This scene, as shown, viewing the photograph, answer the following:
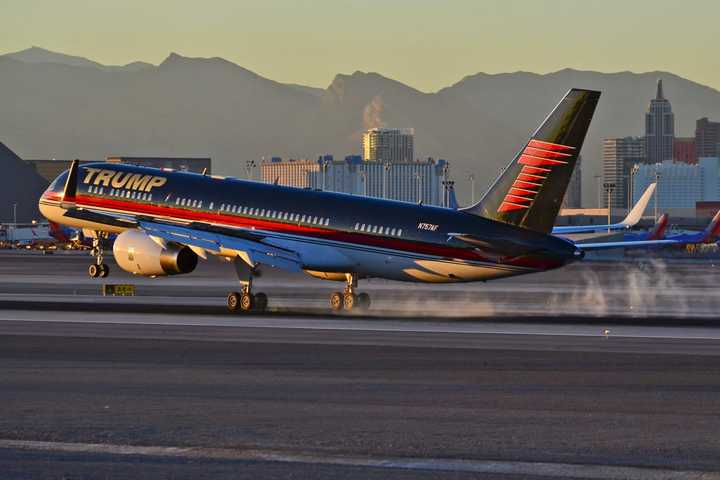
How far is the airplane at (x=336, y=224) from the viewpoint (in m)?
49.2

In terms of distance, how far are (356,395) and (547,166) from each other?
23.7 meters

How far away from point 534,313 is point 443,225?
16.6ft

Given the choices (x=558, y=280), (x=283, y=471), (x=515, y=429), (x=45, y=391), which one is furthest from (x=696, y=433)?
(x=558, y=280)

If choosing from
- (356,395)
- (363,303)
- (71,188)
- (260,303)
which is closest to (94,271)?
(71,188)

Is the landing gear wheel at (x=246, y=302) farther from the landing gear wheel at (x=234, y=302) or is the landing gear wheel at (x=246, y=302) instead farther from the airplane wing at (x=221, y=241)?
the airplane wing at (x=221, y=241)

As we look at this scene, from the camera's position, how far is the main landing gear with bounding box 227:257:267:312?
5269 centimetres

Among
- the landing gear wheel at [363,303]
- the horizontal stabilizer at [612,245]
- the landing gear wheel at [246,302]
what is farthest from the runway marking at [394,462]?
the landing gear wheel at [363,303]

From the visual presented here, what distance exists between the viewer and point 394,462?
765 inches

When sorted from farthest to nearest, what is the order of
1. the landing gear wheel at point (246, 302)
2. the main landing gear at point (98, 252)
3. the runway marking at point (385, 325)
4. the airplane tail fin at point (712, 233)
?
the airplane tail fin at point (712, 233) < the main landing gear at point (98, 252) < the landing gear wheel at point (246, 302) < the runway marking at point (385, 325)

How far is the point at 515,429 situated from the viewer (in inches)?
892

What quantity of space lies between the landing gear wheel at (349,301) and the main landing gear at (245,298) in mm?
3219

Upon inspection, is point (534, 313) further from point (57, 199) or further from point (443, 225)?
point (57, 199)

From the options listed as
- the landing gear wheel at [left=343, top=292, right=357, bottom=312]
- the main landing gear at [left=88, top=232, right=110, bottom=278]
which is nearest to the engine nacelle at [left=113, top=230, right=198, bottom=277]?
the landing gear wheel at [left=343, top=292, right=357, bottom=312]

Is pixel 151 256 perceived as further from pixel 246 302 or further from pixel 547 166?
pixel 547 166
